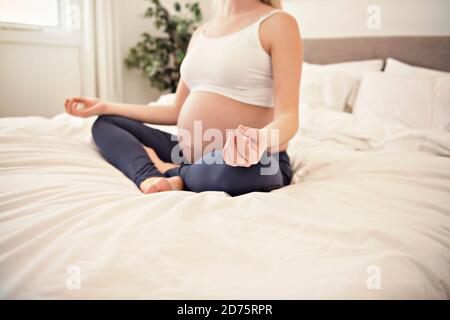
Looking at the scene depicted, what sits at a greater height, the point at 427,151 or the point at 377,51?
the point at 377,51

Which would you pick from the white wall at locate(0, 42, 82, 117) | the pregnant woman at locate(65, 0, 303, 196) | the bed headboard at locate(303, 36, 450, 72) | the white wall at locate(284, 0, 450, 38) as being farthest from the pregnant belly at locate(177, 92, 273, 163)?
the white wall at locate(0, 42, 82, 117)

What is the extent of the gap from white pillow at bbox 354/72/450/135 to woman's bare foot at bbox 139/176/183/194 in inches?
37.4

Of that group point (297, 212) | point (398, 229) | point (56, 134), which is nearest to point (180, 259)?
point (297, 212)

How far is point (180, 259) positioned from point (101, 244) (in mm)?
126

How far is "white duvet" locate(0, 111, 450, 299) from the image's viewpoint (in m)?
0.53

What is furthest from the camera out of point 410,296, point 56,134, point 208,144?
point 56,134

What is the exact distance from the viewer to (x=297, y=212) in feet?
2.46

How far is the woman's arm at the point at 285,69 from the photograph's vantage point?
38.4 inches

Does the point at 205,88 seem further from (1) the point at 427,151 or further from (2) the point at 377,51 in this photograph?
(2) the point at 377,51

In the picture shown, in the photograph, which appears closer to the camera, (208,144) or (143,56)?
(208,144)

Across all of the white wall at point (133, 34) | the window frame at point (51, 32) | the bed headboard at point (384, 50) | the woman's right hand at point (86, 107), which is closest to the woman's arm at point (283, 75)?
the woman's right hand at point (86, 107)

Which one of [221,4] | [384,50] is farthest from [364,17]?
[221,4]

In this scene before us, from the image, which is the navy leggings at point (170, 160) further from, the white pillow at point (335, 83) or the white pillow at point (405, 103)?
the white pillow at point (335, 83)

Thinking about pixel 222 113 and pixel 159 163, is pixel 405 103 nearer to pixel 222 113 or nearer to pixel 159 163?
pixel 222 113
